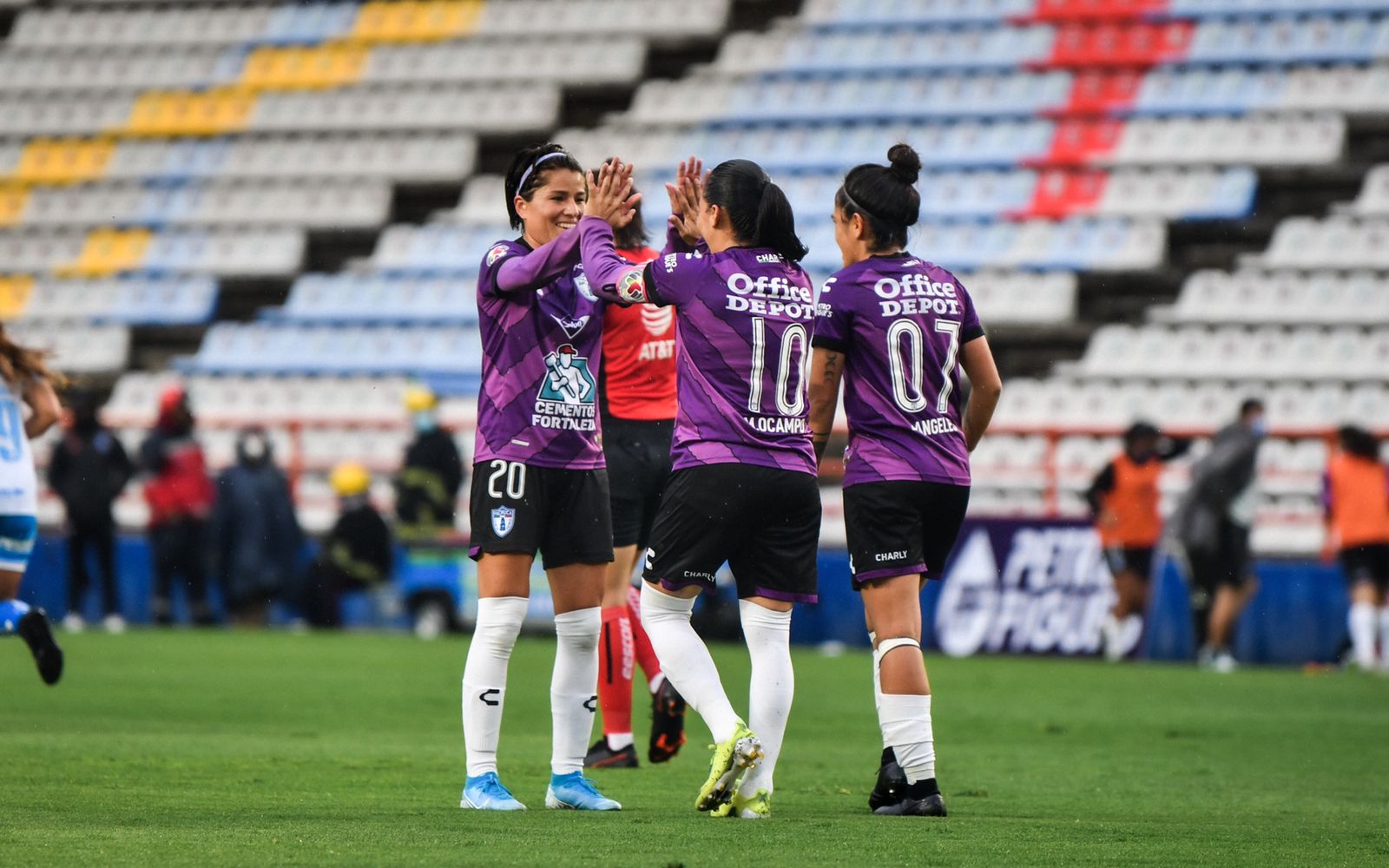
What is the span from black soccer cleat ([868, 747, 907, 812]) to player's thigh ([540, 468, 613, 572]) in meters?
1.04

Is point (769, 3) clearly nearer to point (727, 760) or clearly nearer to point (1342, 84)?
point (1342, 84)

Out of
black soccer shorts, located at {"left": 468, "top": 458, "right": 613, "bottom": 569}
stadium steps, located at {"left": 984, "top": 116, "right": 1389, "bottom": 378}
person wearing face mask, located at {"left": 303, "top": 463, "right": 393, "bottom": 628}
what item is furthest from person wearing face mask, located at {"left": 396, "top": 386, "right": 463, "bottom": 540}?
black soccer shorts, located at {"left": 468, "top": 458, "right": 613, "bottom": 569}

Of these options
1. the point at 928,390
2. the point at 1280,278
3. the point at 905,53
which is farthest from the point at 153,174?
the point at 928,390

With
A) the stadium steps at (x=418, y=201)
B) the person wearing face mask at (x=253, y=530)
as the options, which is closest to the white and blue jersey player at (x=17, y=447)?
the person wearing face mask at (x=253, y=530)

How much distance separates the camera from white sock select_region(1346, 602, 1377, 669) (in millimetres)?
14555

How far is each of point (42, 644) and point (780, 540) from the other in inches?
129

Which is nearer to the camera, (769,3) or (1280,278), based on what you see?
(1280,278)

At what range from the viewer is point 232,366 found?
23.9 m

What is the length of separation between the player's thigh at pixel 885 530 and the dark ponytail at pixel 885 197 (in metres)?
0.77

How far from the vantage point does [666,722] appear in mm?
7305

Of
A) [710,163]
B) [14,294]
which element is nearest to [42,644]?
[710,163]

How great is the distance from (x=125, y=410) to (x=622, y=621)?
1701 centimetres

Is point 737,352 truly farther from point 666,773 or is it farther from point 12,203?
point 12,203

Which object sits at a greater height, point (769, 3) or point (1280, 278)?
point (769, 3)
